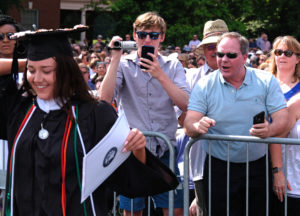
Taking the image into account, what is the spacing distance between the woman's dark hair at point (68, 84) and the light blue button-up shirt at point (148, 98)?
1.81 meters

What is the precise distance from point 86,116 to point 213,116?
1.72 metres

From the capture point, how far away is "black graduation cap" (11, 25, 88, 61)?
289cm

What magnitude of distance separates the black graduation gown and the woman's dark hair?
49 mm

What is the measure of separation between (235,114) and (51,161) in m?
1.94

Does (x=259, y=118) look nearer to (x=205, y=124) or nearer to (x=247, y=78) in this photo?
(x=205, y=124)

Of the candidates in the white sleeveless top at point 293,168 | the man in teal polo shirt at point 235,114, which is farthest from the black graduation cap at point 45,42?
the white sleeveless top at point 293,168

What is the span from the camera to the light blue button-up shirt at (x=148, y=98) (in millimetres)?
4805

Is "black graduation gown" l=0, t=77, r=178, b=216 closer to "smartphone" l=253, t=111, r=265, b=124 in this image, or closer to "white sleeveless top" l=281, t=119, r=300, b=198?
"smartphone" l=253, t=111, r=265, b=124

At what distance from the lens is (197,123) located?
170 inches

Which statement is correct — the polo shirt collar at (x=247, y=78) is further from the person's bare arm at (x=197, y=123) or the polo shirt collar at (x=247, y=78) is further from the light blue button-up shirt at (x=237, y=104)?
the person's bare arm at (x=197, y=123)

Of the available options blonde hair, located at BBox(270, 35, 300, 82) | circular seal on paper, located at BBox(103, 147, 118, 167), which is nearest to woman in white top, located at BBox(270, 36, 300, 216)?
blonde hair, located at BBox(270, 35, 300, 82)

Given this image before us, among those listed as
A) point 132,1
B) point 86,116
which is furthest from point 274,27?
point 86,116

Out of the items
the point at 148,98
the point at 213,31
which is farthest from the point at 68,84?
the point at 213,31

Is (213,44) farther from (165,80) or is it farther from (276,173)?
(276,173)
